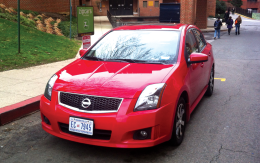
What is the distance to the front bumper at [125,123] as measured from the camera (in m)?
3.46

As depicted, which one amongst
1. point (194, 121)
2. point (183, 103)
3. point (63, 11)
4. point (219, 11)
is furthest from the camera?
point (219, 11)

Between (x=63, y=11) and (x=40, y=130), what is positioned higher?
(x=63, y=11)

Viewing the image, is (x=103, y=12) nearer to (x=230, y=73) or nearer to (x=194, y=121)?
(x=230, y=73)

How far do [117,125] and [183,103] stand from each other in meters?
1.25

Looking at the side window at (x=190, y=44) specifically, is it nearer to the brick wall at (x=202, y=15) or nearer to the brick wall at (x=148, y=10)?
the brick wall at (x=202, y=15)

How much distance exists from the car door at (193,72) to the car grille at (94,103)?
1487mm

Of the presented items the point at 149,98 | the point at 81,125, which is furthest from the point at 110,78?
the point at 81,125

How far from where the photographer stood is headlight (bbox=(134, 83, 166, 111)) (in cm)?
354

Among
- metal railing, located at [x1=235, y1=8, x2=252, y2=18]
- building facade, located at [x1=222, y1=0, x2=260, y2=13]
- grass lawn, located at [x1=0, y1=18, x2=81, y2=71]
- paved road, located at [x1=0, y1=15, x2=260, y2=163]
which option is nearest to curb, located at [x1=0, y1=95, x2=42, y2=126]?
paved road, located at [x1=0, y1=15, x2=260, y2=163]

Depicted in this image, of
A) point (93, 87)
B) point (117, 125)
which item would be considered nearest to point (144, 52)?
point (93, 87)

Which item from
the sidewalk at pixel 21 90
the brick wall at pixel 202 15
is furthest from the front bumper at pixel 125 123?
the brick wall at pixel 202 15

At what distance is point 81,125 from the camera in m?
3.57

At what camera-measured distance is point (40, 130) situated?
4812 millimetres

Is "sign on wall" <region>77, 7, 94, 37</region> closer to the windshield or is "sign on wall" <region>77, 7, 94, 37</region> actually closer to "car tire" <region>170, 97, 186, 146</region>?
the windshield
